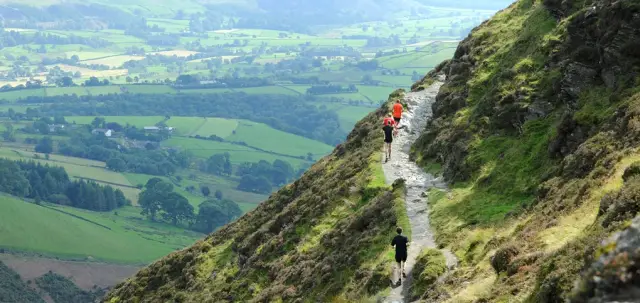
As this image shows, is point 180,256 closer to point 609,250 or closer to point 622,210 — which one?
point 622,210

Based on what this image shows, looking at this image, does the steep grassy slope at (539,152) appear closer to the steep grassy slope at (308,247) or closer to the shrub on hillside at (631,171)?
the shrub on hillside at (631,171)

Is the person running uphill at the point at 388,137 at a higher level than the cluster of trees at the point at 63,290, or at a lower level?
higher

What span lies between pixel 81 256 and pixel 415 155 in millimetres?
121401

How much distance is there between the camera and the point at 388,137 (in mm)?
48094

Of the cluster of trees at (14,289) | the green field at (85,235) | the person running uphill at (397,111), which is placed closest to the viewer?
the person running uphill at (397,111)

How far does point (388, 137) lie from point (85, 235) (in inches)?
5318

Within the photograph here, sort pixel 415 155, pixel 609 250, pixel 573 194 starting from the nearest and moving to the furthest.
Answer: pixel 609 250 → pixel 573 194 → pixel 415 155

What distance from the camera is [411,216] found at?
3647cm

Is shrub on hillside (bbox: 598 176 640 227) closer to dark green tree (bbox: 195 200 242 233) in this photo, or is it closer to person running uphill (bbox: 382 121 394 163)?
person running uphill (bbox: 382 121 394 163)

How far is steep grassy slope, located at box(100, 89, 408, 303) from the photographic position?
35.2 m

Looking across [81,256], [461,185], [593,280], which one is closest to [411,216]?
[461,185]

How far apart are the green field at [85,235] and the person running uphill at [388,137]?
114 m

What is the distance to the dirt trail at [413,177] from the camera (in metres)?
30.3

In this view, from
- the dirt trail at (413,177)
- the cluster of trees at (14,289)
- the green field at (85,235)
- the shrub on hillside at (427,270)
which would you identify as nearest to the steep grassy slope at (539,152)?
the dirt trail at (413,177)
